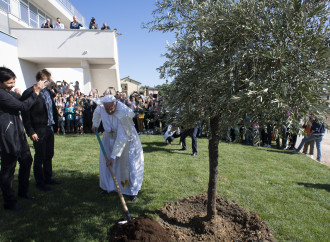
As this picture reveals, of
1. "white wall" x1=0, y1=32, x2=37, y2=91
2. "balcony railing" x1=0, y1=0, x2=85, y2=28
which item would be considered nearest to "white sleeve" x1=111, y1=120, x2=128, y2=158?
"white wall" x1=0, y1=32, x2=37, y2=91

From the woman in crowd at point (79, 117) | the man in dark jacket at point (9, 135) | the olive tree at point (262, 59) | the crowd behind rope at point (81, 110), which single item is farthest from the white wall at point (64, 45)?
the olive tree at point (262, 59)

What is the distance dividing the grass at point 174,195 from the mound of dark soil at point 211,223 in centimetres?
30

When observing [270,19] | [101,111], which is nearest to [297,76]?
[270,19]

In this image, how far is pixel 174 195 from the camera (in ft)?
15.7

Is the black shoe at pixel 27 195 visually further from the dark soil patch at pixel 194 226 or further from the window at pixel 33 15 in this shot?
the window at pixel 33 15

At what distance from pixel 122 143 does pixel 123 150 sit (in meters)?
0.50

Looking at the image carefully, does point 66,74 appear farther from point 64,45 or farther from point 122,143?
point 122,143

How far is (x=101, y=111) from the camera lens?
4695 mm

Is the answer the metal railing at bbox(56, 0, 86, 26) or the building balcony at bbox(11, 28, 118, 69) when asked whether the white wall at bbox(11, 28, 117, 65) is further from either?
the metal railing at bbox(56, 0, 86, 26)

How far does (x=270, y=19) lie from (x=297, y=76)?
665mm

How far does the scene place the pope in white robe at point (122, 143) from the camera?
4418 mm

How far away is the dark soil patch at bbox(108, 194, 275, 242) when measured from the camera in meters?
2.79

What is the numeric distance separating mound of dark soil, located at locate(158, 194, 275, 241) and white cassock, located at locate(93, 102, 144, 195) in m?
0.96

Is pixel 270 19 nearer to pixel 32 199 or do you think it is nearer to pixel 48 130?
pixel 48 130
